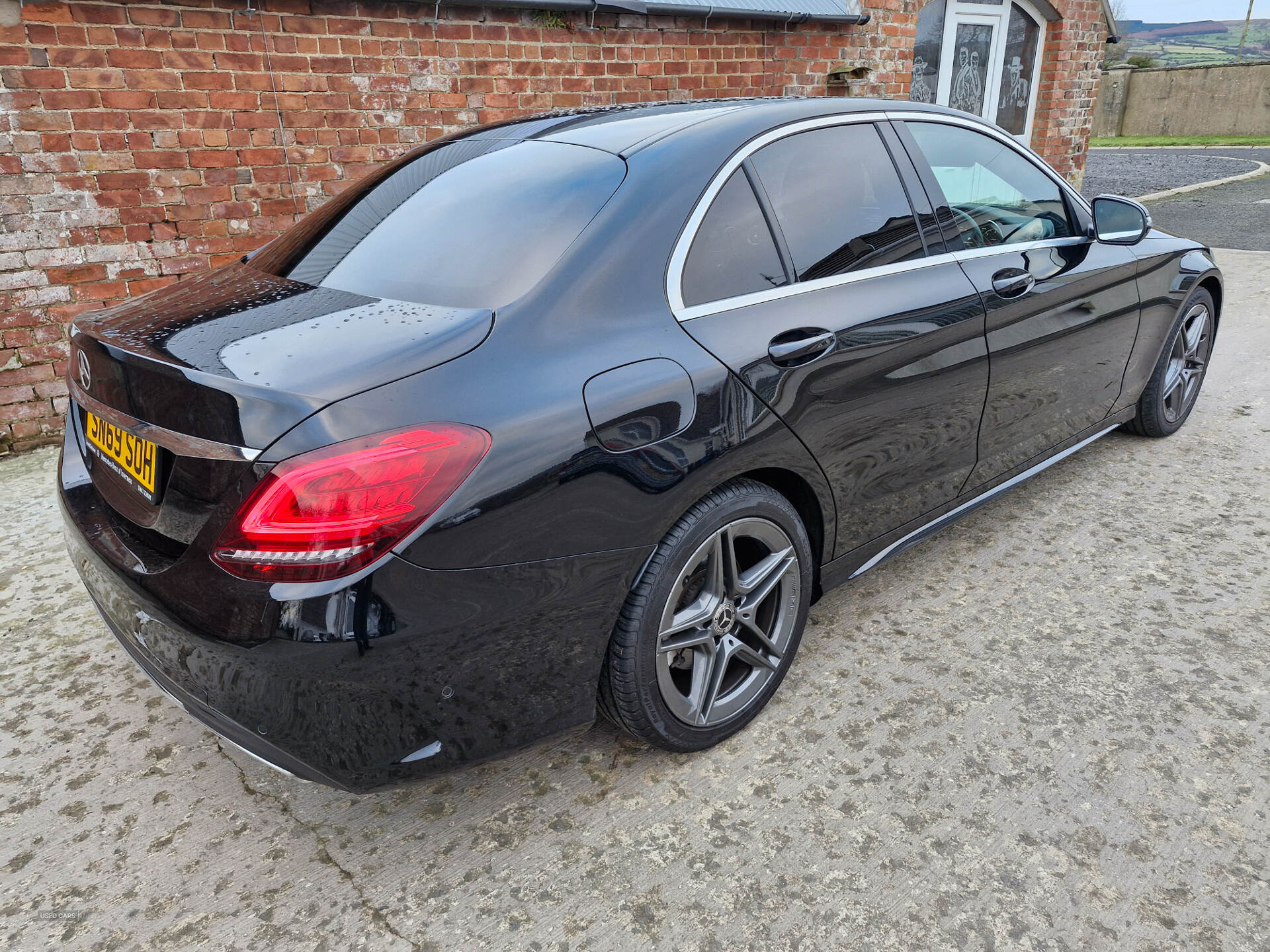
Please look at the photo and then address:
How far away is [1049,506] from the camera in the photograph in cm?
368

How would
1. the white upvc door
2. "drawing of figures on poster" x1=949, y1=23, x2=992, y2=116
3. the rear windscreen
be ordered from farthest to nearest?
1. "drawing of figures on poster" x1=949, y1=23, x2=992, y2=116
2. the white upvc door
3. the rear windscreen

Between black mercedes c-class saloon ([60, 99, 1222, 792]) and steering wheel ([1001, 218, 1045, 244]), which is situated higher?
steering wheel ([1001, 218, 1045, 244])

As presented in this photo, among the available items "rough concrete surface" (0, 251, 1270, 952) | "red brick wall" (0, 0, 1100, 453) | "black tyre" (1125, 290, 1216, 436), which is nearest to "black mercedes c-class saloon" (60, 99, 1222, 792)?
"rough concrete surface" (0, 251, 1270, 952)

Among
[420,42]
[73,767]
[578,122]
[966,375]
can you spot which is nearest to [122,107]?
[420,42]

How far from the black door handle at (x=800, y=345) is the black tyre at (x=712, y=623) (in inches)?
12.9

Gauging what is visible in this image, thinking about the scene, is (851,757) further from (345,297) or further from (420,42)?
(420,42)

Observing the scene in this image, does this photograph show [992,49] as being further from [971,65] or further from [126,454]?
[126,454]

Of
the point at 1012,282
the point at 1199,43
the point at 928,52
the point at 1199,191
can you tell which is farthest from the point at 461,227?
the point at 1199,43

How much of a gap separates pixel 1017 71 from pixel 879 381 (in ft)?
31.1

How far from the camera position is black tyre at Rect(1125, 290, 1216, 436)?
4059mm

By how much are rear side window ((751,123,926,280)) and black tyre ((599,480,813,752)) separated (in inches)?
27.9

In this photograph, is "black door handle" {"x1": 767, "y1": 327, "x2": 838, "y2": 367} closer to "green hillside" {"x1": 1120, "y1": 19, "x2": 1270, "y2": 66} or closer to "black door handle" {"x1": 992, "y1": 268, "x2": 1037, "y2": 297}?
"black door handle" {"x1": 992, "y1": 268, "x2": 1037, "y2": 297}

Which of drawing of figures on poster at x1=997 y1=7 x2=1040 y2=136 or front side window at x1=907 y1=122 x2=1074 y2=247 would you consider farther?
drawing of figures on poster at x1=997 y1=7 x2=1040 y2=136

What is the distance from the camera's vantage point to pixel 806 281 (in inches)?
94.3
